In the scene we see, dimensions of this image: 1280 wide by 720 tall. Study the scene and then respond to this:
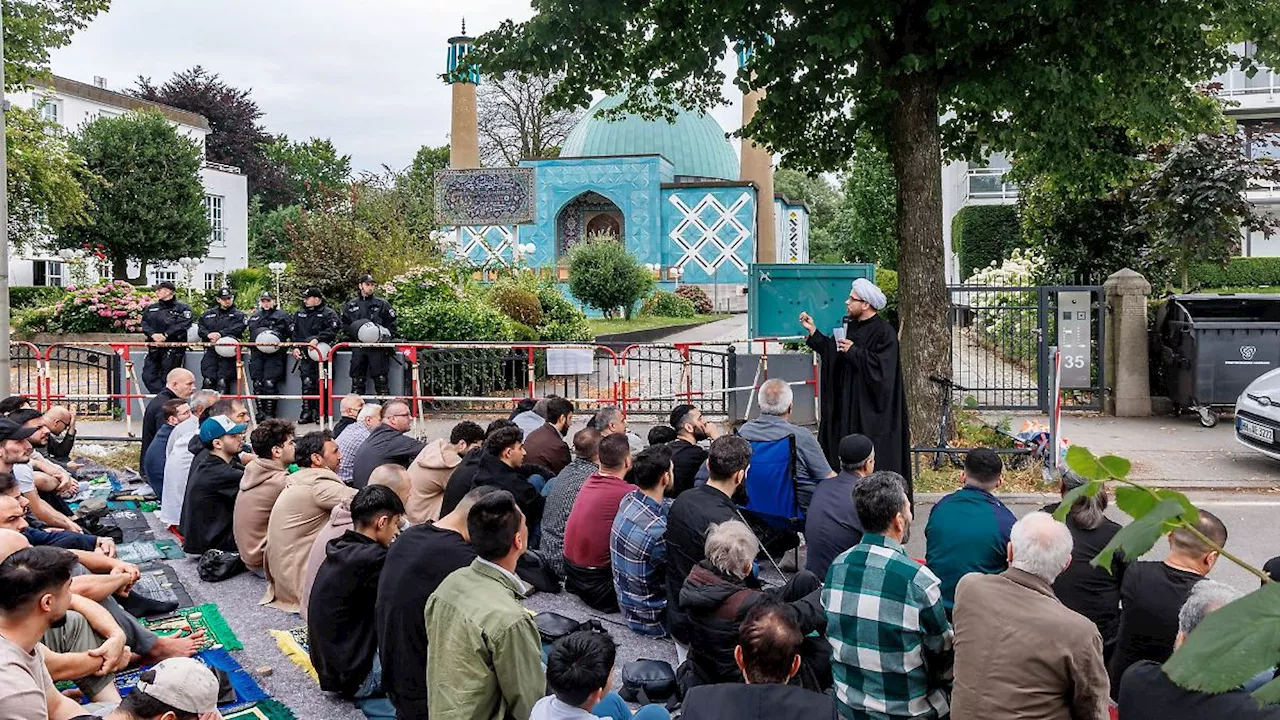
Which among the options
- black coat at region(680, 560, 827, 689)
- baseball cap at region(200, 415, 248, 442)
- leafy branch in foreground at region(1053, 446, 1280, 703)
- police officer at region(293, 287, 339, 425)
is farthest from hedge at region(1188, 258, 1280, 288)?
leafy branch in foreground at region(1053, 446, 1280, 703)

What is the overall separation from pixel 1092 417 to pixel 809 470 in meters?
9.39

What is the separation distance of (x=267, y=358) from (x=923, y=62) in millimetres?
9941

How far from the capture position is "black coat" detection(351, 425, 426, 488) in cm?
838

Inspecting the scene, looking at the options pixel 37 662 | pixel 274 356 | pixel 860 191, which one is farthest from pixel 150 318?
pixel 860 191

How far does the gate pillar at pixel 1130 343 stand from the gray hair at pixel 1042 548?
12123mm

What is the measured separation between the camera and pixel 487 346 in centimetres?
1470

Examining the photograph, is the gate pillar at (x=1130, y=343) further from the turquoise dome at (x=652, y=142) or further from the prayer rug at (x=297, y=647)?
the turquoise dome at (x=652, y=142)

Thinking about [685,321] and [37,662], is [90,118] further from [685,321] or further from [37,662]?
[37,662]

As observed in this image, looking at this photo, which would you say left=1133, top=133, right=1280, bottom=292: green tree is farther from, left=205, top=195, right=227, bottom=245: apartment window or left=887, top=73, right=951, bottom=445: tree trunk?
left=205, top=195, right=227, bottom=245: apartment window

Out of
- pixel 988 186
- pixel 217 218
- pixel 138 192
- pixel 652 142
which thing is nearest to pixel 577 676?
pixel 988 186

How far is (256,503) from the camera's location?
7.62m

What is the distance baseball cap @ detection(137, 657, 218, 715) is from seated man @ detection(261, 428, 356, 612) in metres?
3.17

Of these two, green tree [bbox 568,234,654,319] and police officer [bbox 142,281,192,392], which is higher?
green tree [bbox 568,234,654,319]

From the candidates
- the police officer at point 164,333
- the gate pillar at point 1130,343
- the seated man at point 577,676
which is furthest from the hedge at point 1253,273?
the seated man at point 577,676
